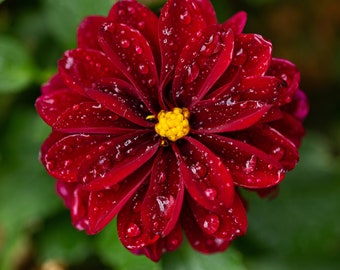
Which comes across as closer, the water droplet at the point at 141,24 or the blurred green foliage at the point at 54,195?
the water droplet at the point at 141,24

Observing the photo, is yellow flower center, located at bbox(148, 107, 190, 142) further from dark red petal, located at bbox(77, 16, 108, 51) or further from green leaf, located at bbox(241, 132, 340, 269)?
green leaf, located at bbox(241, 132, 340, 269)

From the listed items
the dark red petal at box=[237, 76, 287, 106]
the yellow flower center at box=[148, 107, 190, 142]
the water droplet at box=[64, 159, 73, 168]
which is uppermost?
the dark red petal at box=[237, 76, 287, 106]

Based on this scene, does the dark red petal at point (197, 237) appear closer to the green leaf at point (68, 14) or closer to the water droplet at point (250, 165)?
the water droplet at point (250, 165)

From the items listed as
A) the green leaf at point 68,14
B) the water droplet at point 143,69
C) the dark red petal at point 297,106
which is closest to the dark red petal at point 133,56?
the water droplet at point 143,69

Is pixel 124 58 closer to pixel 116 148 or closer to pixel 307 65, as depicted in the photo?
pixel 116 148

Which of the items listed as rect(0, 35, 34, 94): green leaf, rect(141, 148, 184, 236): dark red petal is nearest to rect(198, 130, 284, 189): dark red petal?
rect(141, 148, 184, 236): dark red petal

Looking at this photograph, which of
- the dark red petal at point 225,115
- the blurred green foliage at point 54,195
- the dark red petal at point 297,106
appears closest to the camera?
the dark red petal at point 225,115

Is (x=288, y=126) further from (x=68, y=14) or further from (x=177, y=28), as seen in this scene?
(x=68, y=14)

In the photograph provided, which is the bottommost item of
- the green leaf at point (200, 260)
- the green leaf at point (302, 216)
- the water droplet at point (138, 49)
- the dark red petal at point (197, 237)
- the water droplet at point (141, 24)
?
the green leaf at point (302, 216)
